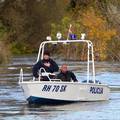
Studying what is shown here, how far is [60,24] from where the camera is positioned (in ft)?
264

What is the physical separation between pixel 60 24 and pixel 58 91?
53.7 metres

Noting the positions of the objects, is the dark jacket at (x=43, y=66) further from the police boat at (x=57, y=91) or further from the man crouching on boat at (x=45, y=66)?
the police boat at (x=57, y=91)

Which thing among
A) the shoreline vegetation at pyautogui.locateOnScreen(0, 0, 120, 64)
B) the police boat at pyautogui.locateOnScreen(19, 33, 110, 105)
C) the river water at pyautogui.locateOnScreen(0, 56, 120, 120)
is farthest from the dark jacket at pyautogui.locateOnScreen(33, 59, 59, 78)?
the shoreline vegetation at pyautogui.locateOnScreen(0, 0, 120, 64)

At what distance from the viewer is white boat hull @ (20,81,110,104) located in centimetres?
2662

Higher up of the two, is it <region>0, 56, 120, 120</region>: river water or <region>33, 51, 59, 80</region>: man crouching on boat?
<region>33, 51, 59, 80</region>: man crouching on boat

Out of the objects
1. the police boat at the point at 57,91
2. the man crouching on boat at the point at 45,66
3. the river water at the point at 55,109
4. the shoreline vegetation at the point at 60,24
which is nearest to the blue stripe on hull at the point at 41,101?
the police boat at the point at 57,91

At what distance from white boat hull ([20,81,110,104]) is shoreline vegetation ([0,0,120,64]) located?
30.7m

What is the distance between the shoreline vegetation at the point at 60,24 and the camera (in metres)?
65.1

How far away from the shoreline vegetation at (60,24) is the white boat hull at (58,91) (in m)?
30.7

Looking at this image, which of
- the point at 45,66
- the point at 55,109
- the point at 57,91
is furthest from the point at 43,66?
the point at 55,109

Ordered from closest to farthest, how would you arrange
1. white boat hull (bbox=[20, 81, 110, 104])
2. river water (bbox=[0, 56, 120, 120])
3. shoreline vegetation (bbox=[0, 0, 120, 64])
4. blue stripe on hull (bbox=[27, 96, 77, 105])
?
river water (bbox=[0, 56, 120, 120]), white boat hull (bbox=[20, 81, 110, 104]), blue stripe on hull (bbox=[27, 96, 77, 105]), shoreline vegetation (bbox=[0, 0, 120, 64])

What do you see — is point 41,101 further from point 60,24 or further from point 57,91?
point 60,24

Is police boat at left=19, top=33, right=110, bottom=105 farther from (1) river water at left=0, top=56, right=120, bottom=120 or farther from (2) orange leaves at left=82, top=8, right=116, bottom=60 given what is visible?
(2) orange leaves at left=82, top=8, right=116, bottom=60

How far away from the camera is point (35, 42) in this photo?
94625 mm
